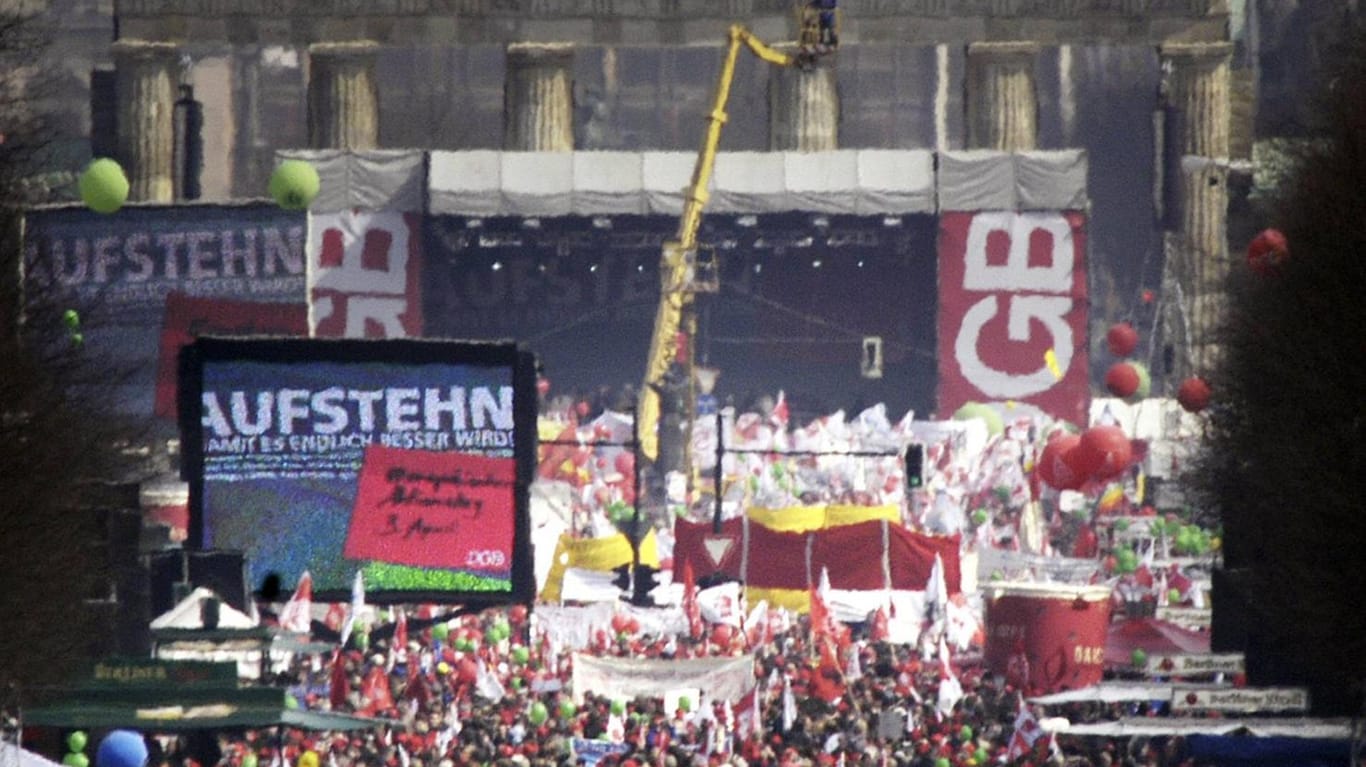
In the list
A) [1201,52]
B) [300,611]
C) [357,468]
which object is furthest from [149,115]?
[300,611]

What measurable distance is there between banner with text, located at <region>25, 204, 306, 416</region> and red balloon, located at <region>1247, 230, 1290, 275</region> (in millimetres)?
26124

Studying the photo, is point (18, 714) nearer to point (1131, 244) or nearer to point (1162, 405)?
point (1162, 405)

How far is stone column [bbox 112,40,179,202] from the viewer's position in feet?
345

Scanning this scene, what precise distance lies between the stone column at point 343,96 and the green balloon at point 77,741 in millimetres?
62323

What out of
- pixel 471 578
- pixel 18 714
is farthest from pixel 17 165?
pixel 471 578

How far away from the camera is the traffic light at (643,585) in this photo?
6059cm

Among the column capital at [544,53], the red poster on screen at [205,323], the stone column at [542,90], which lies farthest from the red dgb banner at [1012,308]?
the red poster on screen at [205,323]

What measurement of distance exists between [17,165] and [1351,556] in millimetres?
12817

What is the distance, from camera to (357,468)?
5709 centimetres

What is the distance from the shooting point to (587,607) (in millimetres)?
57344

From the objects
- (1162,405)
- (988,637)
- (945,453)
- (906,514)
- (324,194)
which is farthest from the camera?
(324,194)

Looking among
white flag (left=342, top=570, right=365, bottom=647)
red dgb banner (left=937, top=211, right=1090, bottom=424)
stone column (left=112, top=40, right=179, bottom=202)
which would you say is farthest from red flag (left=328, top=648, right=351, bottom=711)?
stone column (left=112, top=40, right=179, bottom=202)

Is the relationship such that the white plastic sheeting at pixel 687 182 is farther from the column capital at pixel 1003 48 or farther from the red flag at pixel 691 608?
the red flag at pixel 691 608

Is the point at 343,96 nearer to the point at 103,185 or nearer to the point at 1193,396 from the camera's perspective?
the point at 103,185
